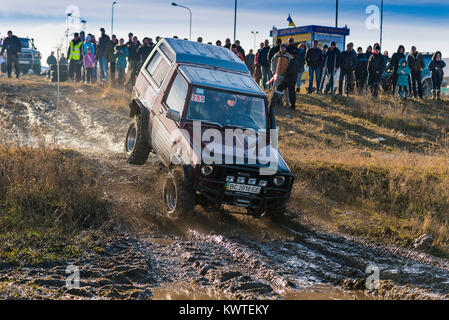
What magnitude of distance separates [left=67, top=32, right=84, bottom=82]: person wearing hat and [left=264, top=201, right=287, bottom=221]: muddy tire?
15957 millimetres

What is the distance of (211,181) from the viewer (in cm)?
727

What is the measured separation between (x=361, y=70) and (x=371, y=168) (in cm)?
930

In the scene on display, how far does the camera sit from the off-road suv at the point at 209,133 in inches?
290

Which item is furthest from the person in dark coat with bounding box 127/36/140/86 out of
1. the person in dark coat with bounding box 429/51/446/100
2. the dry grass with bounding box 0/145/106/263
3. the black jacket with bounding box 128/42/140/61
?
the person in dark coat with bounding box 429/51/446/100

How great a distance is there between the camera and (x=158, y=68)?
985cm

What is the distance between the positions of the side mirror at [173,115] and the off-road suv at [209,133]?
0.6 inches

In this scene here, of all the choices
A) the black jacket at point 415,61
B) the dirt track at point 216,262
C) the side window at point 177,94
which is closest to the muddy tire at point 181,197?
the dirt track at point 216,262

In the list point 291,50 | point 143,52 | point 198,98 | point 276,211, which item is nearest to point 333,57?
point 291,50

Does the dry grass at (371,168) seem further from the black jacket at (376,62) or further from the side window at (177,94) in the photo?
the side window at (177,94)

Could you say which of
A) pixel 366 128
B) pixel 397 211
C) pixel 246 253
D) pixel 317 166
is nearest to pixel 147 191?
pixel 246 253

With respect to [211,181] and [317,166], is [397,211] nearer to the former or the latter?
[317,166]

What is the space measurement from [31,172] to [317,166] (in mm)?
5641

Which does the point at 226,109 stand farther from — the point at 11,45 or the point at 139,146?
the point at 11,45

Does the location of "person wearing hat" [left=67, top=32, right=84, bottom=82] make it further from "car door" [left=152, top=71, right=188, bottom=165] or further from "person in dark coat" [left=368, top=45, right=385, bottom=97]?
"car door" [left=152, top=71, right=188, bottom=165]
